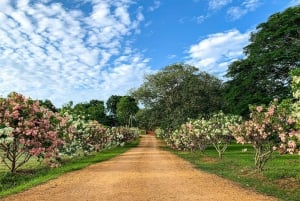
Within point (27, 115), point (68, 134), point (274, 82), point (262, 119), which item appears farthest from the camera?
point (274, 82)

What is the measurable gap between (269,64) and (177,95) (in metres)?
12.2

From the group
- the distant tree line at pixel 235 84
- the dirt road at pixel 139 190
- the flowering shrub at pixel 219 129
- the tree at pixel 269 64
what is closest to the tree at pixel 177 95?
the distant tree line at pixel 235 84

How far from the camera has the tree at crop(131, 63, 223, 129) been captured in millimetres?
44906

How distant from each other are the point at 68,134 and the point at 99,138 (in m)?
12.0

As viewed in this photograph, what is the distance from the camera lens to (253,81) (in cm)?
4050

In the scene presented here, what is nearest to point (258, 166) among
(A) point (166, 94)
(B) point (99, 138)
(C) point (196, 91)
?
(B) point (99, 138)

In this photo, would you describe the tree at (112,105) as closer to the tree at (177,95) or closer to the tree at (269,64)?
the tree at (177,95)

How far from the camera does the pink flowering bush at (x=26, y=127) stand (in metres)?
17.3

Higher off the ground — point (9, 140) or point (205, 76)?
point (205, 76)

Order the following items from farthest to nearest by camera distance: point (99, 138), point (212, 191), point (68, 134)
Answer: point (99, 138)
point (68, 134)
point (212, 191)

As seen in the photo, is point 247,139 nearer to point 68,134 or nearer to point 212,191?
point 212,191

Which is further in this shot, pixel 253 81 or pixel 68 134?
pixel 253 81

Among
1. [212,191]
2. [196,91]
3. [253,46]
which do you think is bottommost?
[212,191]

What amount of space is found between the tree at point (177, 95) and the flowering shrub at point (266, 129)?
2703 centimetres
